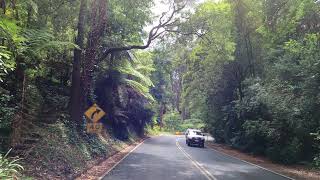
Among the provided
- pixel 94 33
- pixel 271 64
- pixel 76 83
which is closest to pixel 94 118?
pixel 76 83

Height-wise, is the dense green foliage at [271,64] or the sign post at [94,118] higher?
the dense green foliage at [271,64]

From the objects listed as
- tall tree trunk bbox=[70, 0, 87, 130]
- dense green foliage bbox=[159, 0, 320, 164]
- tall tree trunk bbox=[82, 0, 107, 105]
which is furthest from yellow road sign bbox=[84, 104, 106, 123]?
dense green foliage bbox=[159, 0, 320, 164]

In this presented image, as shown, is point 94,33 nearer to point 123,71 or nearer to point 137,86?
point 123,71

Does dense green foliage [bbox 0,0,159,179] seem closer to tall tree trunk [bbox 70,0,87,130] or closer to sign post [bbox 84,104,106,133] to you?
tall tree trunk [bbox 70,0,87,130]

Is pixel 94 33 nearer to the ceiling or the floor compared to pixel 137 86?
nearer to the ceiling

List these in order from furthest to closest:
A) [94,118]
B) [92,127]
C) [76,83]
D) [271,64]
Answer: [271,64], [76,83], [94,118], [92,127]

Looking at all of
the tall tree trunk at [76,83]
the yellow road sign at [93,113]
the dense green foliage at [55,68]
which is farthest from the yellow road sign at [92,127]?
the tall tree trunk at [76,83]

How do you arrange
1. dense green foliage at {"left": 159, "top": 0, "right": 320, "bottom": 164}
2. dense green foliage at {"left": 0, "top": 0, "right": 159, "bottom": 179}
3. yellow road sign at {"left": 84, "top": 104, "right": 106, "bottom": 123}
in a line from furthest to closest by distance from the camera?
dense green foliage at {"left": 159, "top": 0, "right": 320, "bottom": 164}, yellow road sign at {"left": 84, "top": 104, "right": 106, "bottom": 123}, dense green foliage at {"left": 0, "top": 0, "right": 159, "bottom": 179}

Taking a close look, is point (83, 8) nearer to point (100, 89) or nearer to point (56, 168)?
point (56, 168)

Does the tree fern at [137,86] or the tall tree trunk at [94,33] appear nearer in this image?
the tall tree trunk at [94,33]

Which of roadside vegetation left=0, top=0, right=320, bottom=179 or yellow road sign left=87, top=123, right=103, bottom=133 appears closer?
roadside vegetation left=0, top=0, right=320, bottom=179

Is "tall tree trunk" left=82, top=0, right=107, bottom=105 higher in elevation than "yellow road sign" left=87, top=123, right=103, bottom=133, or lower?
higher

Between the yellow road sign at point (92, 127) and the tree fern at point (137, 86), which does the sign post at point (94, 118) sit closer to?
the yellow road sign at point (92, 127)

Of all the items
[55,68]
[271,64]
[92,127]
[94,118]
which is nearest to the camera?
[92,127]
